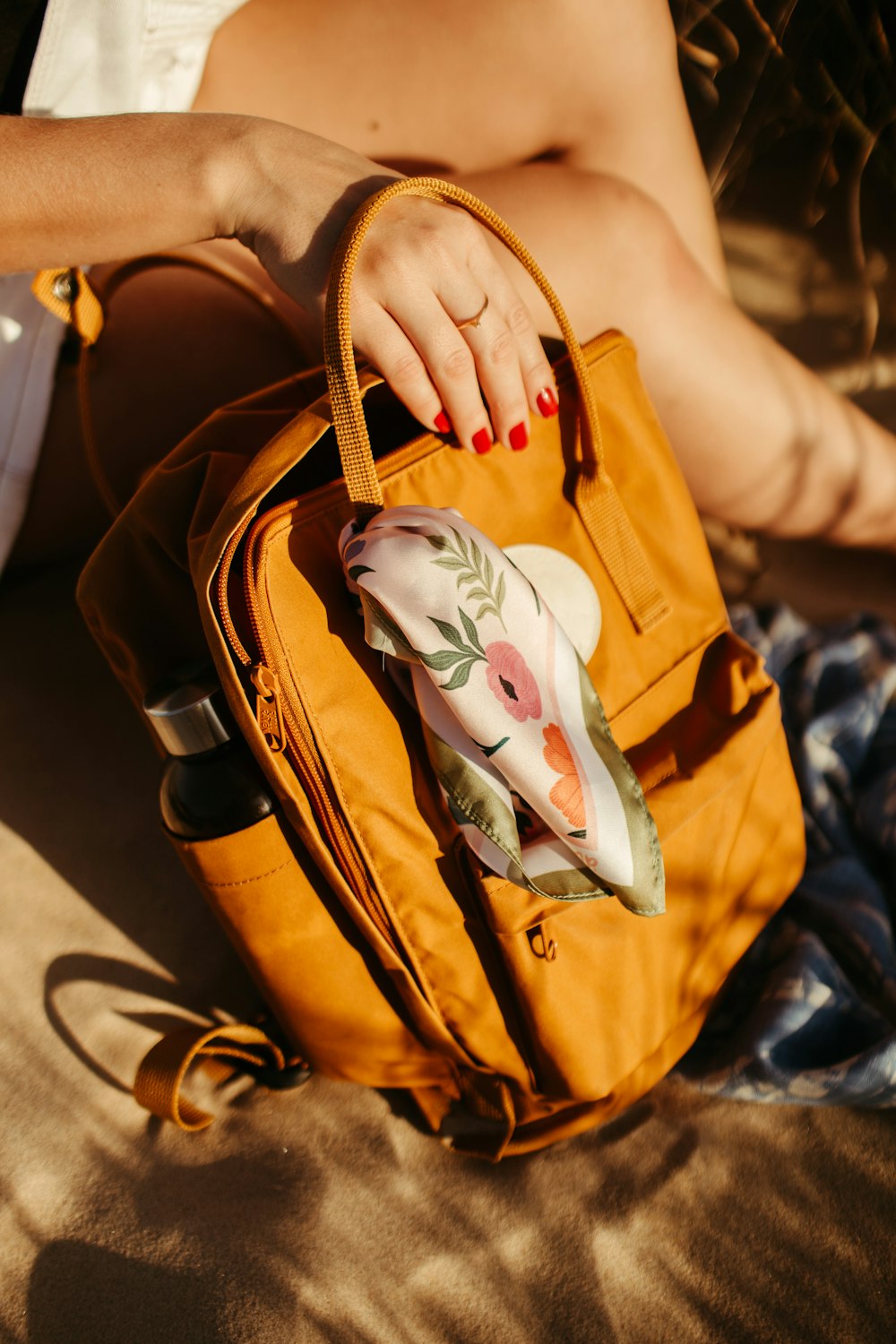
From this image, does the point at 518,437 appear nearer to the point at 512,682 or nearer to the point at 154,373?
the point at 512,682

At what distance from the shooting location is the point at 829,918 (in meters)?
0.86

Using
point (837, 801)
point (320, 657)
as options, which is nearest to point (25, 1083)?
point (320, 657)

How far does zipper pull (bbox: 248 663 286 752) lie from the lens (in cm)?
56

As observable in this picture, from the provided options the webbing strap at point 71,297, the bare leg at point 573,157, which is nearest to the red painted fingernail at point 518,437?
the bare leg at point 573,157

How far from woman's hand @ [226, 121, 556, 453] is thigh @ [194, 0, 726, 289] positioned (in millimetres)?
295

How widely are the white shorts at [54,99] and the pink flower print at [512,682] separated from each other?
0.50 metres

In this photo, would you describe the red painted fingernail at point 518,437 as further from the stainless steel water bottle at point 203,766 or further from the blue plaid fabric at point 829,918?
the blue plaid fabric at point 829,918

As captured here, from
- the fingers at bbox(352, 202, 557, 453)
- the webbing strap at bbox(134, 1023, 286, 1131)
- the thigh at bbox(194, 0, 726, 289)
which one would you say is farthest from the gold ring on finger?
the webbing strap at bbox(134, 1023, 286, 1131)

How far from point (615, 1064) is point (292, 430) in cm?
55

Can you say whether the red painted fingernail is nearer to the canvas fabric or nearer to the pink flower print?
the canvas fabric

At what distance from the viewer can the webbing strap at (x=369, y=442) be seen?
0.55 metres

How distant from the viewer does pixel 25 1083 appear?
73cm

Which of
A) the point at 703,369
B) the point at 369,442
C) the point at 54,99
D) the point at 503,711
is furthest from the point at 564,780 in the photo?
the point at 54,99

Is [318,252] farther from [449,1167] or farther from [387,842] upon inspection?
[449,1167]
